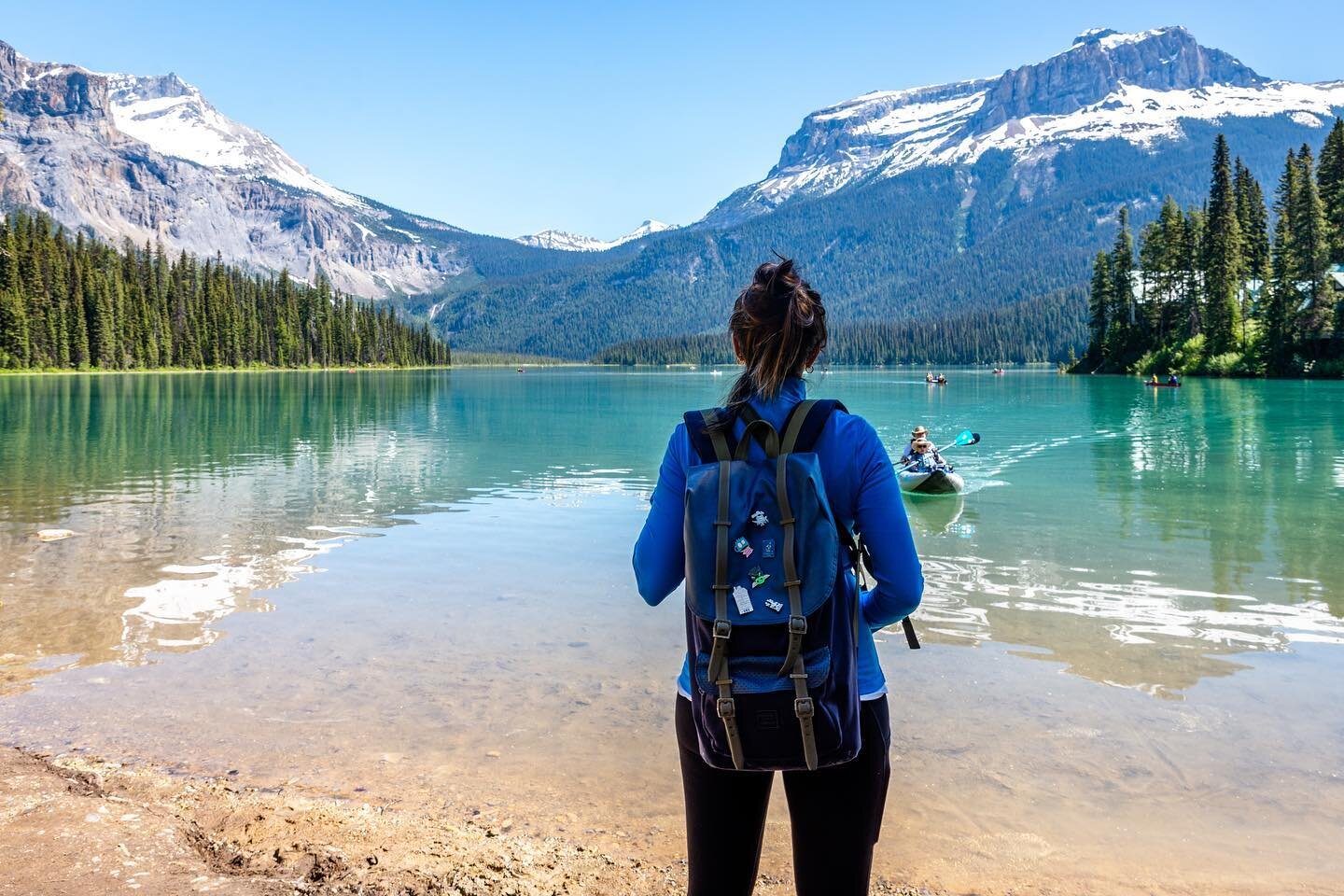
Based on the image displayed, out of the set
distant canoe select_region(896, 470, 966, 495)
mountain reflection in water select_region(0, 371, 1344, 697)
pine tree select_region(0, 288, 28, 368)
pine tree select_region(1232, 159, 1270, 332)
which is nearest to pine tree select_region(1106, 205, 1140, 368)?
pine tree select_region(1232, 159, 1270, 332)

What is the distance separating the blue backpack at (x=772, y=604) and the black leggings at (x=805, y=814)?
16 cm

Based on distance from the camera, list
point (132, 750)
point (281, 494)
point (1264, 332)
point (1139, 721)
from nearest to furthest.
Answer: point (132, 750), point (1139, 721), point (281, 494), point (1264, 332)

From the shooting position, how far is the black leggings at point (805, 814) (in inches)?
127

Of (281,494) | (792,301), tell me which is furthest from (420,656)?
(281,494)

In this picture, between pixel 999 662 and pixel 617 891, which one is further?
pixel 999 662

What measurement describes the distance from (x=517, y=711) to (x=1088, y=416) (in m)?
52.2

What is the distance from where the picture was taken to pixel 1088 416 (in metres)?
54.5

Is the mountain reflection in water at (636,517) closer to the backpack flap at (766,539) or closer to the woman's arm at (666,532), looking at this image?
the woman's arm at (666,532)

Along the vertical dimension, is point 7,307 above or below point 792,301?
above

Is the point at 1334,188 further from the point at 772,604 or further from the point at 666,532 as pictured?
the point at 772,604

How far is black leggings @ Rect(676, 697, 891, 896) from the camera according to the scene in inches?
→ 127

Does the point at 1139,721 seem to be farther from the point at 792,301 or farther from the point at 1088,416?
the point at 1088,416

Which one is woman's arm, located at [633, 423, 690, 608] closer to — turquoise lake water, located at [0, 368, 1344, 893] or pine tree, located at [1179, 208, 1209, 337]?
turquoise lake water, located at [0, 368, 1344, 893]

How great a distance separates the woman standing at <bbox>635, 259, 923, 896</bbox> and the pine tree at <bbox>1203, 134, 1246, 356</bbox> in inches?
4032
